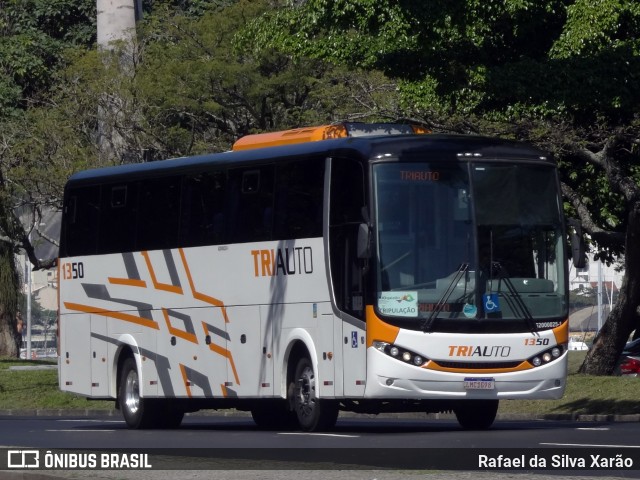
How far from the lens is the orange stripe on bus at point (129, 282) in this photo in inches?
877

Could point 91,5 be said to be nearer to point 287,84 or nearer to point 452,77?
point 287,84

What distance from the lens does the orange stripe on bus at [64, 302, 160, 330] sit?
22.3 metres

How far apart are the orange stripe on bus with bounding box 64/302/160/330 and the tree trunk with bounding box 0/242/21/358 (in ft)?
60.8

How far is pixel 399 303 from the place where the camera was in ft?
58.7

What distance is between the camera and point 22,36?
143ft

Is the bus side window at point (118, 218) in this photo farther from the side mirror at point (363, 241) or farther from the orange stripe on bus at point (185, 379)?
the side mirror at point (363, 241)

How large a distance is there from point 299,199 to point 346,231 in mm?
1123

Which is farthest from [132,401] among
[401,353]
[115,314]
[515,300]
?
[515,300]

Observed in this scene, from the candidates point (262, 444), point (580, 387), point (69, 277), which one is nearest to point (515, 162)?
point (262, 444)

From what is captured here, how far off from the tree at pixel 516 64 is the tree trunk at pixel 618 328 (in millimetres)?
35

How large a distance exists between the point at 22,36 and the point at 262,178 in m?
25.2

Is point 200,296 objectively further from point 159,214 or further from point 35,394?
point 35,394

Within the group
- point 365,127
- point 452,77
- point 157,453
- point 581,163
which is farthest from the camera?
point 581,163

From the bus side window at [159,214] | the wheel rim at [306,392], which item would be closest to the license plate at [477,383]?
the wheel rim at [306,392]
